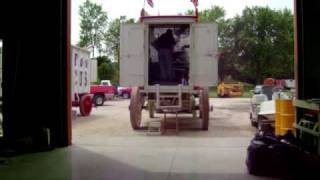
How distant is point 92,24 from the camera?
62531 mm

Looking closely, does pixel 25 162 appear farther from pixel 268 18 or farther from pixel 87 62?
pixel 268 18

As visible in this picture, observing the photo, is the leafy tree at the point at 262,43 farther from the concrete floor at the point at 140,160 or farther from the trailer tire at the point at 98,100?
the concrete floor at the point at 140,160

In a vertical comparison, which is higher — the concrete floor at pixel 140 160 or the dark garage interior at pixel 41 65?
the dark garage interior at pixel 41 65

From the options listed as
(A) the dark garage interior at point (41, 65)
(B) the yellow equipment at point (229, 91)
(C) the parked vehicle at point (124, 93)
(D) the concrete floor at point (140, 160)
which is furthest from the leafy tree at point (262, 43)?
(A) the dark garage interior at point (41, 65)

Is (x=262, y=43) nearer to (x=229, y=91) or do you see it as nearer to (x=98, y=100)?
(x=229, y=91)

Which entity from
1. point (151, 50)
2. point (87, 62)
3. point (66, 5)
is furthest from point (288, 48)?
point (66, 5)

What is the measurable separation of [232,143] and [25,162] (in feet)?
14.3

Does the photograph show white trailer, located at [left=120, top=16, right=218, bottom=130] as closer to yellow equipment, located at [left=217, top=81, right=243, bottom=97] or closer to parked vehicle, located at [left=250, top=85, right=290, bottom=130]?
parked vehicle, located at [left=250, top=85, right=290, bottom=130]

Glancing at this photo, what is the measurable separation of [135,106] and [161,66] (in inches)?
54.6

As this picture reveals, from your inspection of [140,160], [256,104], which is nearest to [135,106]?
[256,104]

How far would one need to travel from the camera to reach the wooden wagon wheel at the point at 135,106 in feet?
44.2

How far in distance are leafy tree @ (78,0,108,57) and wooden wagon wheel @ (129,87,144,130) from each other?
156ft

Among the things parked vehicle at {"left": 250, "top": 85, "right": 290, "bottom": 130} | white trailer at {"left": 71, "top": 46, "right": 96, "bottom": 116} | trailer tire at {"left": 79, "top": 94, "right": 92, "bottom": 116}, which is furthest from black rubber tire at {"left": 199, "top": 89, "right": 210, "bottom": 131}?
trailer tire at {"left": 79, "top": 94, "right": 92, "bottom": 116}

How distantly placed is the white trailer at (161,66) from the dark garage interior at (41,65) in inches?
142
